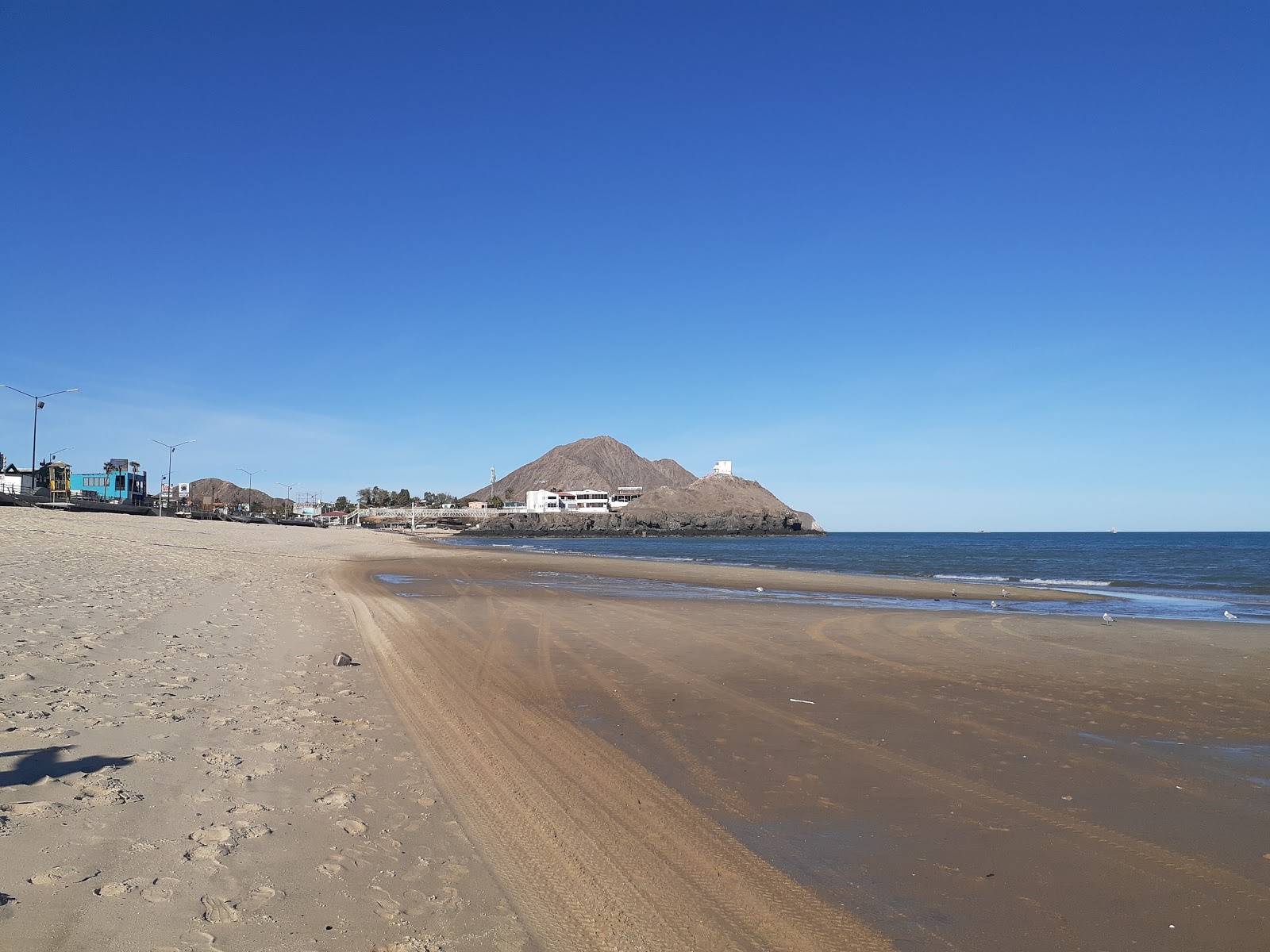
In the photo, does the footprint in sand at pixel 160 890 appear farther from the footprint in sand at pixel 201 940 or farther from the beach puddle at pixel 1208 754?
the beach puddle at pixel 1208 754

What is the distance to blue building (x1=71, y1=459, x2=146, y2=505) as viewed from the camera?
102 meters

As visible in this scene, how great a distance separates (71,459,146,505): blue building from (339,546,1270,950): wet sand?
356 ft

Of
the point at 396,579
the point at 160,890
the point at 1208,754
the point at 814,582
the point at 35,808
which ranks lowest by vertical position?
the point at 814,582

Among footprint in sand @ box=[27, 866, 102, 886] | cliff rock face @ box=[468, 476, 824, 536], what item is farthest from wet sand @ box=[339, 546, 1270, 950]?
cliff rock face @ box=[468, 476, 824, 536]

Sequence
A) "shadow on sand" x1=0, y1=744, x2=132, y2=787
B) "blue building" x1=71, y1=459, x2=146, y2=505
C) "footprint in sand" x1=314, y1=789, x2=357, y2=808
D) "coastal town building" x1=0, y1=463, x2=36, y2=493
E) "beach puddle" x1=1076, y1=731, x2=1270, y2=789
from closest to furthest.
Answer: "shadow on sand" x1=0, y1=744, x2=132, y2=787
"footprint in sand" x1=314, y1=789, x2=357, y2=808
"beach puddle" x1=1076, y1=731, x2=1270, y2=789
"coastal town building" x1=0, y1=463, x2=36, y2=493
"blue building" x1=71, y1=459, x2=146, y2=505

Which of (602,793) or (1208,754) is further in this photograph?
(1208,754)

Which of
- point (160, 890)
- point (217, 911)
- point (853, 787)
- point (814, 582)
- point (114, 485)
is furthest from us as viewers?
point (114, 485)

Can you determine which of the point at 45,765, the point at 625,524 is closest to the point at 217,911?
the point at 45,765

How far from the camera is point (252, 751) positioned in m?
6.43

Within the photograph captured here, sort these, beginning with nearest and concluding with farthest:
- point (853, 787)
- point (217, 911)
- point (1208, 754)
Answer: point (217, 911)
point (853, 787)
point (1208, 754)

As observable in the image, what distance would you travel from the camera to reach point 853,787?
6531 mm

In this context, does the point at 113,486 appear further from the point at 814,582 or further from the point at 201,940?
the point at 201,940

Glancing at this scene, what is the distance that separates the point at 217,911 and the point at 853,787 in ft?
15.7

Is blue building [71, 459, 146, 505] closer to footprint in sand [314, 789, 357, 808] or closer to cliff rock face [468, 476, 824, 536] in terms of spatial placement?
cliff rock face [468, 476, 824, 536]
